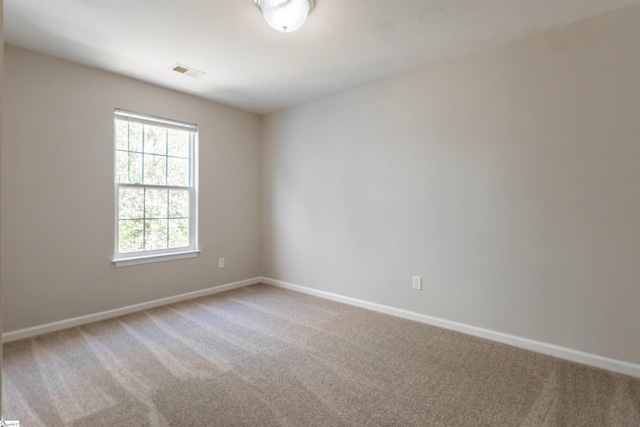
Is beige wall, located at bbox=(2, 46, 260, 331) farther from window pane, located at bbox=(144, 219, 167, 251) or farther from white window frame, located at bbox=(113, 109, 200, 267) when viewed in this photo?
window pane, located at bbox=(144, 219, 167, 251)

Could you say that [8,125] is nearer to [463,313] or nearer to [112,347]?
[112,347]

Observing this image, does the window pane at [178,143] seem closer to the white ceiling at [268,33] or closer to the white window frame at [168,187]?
the white window frame at [168,187]

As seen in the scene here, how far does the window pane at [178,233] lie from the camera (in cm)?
390

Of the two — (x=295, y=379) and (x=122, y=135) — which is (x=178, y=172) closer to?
(x=122, y=135)

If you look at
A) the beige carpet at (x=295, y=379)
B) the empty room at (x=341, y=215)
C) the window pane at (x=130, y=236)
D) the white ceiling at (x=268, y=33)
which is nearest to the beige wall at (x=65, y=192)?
the empty room at (x=341, y=215)

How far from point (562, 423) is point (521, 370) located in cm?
53

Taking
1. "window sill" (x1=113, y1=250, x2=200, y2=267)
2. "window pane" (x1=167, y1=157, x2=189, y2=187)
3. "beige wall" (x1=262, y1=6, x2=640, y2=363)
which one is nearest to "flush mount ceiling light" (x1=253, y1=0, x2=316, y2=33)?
"beige wall" (x1=262, y1=6, x2=640, y2=363)

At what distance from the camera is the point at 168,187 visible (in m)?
3.82

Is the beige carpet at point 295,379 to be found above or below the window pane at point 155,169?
below

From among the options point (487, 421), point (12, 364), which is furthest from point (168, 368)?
point (487, 421)

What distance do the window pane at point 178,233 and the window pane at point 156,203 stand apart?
0.52 feet

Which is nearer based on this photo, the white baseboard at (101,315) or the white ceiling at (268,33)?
the white ceiling at (268,33)

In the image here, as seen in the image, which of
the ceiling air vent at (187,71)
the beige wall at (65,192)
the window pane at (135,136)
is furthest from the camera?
the window pane at (135,136)

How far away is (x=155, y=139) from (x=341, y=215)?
229 cm
